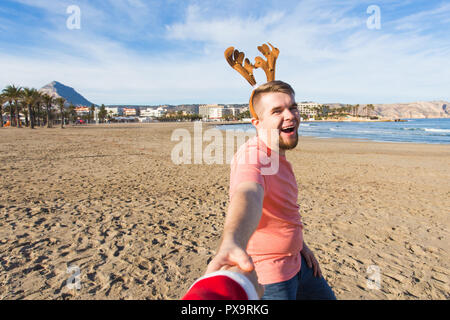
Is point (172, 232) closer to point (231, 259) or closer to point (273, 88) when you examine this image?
point (273, 88)

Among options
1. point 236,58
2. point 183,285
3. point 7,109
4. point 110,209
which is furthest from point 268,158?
point 7,109

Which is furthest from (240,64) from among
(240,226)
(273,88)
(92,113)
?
(92,113)

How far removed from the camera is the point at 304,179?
10094 millimetres

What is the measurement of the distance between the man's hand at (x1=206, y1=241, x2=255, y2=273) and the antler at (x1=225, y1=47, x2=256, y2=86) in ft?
4.11

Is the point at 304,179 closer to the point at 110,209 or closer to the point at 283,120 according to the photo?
the point at 110,209

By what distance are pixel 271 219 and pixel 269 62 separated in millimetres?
1089

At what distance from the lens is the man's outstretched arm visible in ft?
2.60

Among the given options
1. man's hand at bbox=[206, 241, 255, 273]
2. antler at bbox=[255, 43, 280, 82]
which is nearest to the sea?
antler at bbox=[255, 43, 280, 82]

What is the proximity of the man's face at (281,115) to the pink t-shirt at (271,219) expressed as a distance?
0.11 metres

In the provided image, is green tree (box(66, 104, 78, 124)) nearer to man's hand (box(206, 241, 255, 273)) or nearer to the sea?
the sea

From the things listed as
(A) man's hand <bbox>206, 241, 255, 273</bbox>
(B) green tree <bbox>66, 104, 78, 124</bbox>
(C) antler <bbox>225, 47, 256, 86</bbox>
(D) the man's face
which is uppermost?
(B) green tree <bbox>66, 104, 78, 124</bbox>

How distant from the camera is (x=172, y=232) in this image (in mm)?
5199

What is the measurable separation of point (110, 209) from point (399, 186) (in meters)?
8.91

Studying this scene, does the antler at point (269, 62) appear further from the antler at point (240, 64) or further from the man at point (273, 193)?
the man at point (273, 193)
